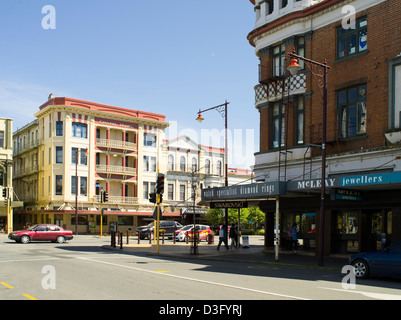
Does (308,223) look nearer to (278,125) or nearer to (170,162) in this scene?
(278,125)

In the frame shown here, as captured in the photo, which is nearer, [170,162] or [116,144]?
[116,144]

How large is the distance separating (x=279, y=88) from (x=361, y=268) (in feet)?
39.4

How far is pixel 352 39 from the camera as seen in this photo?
2192 cm

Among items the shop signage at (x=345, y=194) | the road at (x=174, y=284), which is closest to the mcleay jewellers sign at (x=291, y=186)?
the shop signage at (x=345, y=194)

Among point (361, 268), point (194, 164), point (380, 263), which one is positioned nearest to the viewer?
point (380, 263)

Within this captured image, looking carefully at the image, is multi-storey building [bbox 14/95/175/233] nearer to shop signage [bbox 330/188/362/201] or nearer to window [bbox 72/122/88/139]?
window [bbox 72/122/88/139]

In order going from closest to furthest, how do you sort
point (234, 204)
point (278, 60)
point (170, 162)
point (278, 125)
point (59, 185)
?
point (278, 125) < point (278, 60) < point (234, 204) < point (59, 185) < point (170, 162)

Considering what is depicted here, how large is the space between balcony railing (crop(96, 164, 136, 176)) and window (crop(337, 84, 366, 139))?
39861 mm

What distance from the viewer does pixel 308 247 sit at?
25.0 m

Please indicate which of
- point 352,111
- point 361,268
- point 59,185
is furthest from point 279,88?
point 59,185
